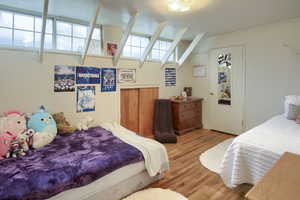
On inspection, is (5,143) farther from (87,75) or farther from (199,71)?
(199,71)

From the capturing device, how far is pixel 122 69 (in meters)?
3.44

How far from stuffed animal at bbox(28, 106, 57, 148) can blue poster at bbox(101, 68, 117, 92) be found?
1.13 meters

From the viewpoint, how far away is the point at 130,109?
12.1ft

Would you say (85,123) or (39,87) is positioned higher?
(39,87)

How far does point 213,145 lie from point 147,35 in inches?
111

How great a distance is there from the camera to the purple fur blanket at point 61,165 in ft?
4.56

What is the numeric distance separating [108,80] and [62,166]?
192 centimetres

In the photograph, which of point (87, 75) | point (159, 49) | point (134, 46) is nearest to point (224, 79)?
point (159, 49)

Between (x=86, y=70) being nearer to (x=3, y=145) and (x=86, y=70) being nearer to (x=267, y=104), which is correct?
(x=3, y=145)

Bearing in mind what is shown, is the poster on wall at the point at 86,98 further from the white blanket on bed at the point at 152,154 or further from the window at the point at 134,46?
the window at the point at 134,46

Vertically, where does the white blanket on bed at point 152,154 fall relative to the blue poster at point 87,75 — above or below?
below

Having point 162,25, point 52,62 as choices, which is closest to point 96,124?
point 52,62

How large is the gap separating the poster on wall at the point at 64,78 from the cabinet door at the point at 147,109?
1.45 meters

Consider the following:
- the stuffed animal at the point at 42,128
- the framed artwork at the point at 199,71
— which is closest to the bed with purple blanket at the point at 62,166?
the stuffed animal at the point at 42,128
